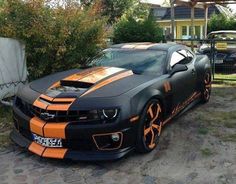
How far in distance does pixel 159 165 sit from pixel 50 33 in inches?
150

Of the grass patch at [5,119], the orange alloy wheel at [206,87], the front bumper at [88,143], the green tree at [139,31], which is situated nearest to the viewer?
the front bumper at [88,143]

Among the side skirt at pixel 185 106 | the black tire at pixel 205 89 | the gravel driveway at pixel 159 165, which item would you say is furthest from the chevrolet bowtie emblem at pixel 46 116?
the black tire at pixel 205 89

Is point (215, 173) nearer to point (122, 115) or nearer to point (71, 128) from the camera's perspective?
point (122, 115)

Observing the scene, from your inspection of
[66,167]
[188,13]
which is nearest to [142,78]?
[66,167]

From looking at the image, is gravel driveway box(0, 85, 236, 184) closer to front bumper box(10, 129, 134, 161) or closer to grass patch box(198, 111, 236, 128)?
front bumper box(10, 129, 134, 161)

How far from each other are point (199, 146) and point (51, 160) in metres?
1.93

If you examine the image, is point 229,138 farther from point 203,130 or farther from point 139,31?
point 139,31

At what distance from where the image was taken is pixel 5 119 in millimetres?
6441

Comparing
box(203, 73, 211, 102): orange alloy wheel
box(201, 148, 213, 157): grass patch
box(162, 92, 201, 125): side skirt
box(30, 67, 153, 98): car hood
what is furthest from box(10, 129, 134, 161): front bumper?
box(203, 73, 211, 102): orange alloy wheel

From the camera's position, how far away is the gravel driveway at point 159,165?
420 cm

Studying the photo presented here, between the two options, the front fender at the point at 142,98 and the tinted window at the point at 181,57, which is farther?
the tinted window at the point at 181,57

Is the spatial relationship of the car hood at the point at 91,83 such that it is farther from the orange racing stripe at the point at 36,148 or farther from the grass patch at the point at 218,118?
the grass patch at the point at 218,118

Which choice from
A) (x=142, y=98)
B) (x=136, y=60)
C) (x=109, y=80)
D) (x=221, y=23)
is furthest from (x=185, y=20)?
(x=142, y=98)

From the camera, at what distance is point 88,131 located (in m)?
4.32
